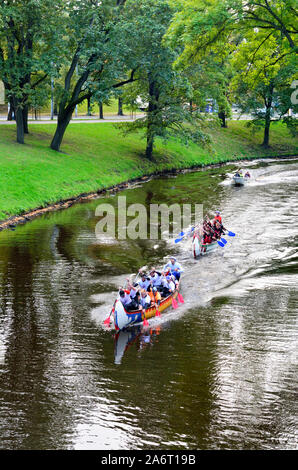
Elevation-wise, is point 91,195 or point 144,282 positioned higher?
point 91,195

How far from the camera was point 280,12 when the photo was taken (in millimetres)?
24562

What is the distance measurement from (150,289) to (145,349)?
456cm

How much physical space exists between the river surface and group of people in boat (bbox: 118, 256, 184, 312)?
0.87 metres

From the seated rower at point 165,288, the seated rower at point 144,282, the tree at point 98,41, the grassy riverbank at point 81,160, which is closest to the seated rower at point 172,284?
the seated rower at point 165,288

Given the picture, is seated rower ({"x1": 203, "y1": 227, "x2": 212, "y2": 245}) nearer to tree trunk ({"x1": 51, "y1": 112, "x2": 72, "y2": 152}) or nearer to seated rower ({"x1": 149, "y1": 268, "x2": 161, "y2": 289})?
seated rower ({"x1": 149, "y1": 268, "x2": 161, "y2": 289})

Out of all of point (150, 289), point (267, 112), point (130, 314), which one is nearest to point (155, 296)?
point (150, 289)

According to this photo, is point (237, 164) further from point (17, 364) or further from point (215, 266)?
point (17, 364)

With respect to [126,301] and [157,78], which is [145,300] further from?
[157,78]

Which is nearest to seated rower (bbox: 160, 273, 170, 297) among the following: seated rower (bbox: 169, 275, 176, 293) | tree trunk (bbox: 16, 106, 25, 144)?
seated rower (bbox: 169, 275, 176, 293)

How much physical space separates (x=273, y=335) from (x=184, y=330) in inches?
133

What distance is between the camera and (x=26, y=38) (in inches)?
1934

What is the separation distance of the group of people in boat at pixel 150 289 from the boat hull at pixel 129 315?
21 centimetres

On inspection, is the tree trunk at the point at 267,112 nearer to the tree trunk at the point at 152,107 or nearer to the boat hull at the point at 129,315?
the tree trunk at the point at 152,107

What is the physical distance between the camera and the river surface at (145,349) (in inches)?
606
